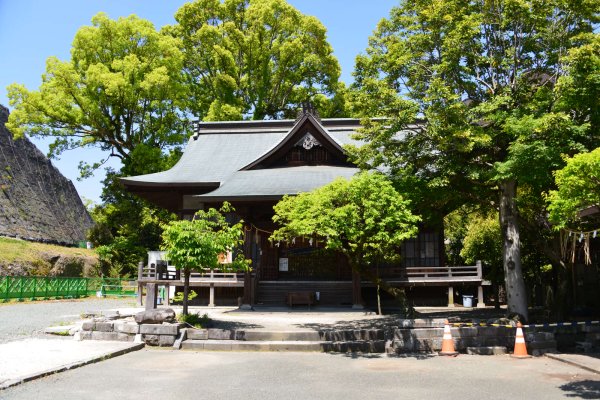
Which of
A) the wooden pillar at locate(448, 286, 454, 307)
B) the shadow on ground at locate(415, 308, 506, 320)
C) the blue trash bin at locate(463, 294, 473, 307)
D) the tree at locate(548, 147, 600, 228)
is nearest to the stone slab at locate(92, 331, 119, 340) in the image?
the shadow on ground at locate(415, 308, 506, 320)

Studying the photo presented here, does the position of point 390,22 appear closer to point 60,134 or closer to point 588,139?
point 588,139

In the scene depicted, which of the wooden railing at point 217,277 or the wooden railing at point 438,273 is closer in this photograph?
the wooden railing at point 438,273

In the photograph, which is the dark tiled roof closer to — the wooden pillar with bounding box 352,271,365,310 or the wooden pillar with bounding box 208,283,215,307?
the wooden pillar with bounding box 352,271,365,310

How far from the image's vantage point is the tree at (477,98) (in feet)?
38.7

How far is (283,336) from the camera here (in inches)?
489

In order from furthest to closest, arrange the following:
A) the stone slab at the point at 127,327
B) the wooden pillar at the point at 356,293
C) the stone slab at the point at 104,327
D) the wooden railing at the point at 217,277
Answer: the wooden railing at the point at 217,277
the wooden pillar at the point at 356,293
the stone slab at the point at 104,327
the stone slab at the point at 127,327

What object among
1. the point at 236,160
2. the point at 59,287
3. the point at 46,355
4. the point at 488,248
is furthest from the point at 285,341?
the point at 59,287

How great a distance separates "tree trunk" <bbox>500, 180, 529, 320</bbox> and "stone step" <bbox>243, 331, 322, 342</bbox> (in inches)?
207

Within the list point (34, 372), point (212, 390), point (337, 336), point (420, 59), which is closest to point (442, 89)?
point (420, 59)

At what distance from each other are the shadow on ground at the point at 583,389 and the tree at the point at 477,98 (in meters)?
4.68

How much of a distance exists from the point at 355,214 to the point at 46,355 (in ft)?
24.4

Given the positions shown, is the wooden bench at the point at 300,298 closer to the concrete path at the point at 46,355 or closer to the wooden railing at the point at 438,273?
the wooden railing at the point at 438,273

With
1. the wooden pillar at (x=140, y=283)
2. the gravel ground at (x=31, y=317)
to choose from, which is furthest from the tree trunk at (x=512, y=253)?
the gravel ground at (x=31, y=317)

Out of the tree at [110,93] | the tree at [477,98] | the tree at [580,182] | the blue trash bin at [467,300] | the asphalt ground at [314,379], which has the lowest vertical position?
the asphalt ground at [314,379]
